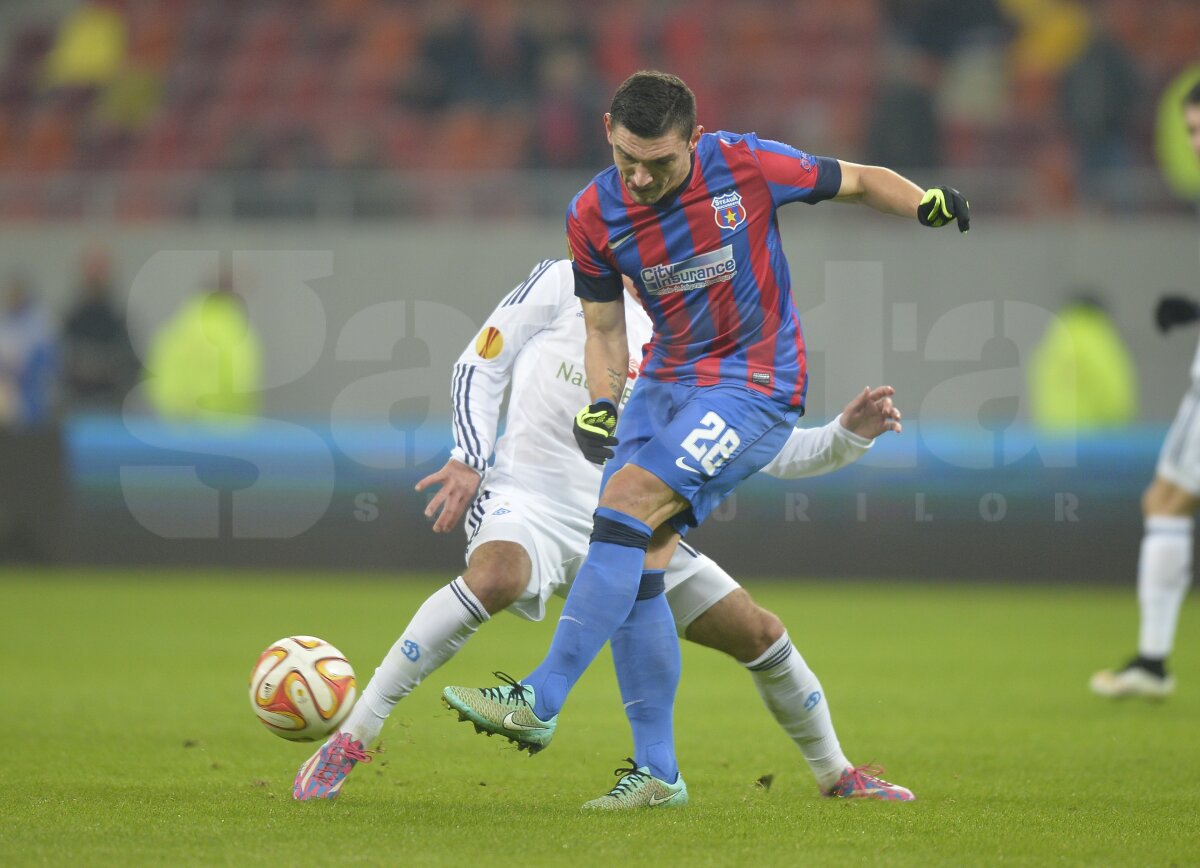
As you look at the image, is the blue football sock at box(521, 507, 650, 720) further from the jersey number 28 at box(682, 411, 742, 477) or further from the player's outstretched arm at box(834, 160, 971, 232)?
the player's outstretched arm at box(834, 160, 971, 232)

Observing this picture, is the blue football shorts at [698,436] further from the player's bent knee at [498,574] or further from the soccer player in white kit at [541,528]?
the player's bent knee at [498,574]

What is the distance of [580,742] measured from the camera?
6.12 meters

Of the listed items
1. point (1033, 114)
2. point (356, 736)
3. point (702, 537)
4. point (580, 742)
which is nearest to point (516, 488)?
point (356, 736)

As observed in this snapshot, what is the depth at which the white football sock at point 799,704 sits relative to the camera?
497 cm

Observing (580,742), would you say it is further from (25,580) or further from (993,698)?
(25,580)

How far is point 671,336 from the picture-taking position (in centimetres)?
476

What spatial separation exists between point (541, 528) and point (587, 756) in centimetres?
114

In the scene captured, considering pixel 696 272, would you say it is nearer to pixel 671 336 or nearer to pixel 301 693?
pixel 671 336

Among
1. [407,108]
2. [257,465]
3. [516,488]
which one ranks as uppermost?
[407,108]

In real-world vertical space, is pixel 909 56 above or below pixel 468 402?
above

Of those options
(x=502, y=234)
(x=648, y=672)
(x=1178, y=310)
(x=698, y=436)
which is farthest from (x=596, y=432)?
(x=502, y=234)

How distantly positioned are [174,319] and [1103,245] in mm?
8336

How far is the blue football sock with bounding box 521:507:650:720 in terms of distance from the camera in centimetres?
433

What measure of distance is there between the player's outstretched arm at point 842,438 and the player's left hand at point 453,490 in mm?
881
